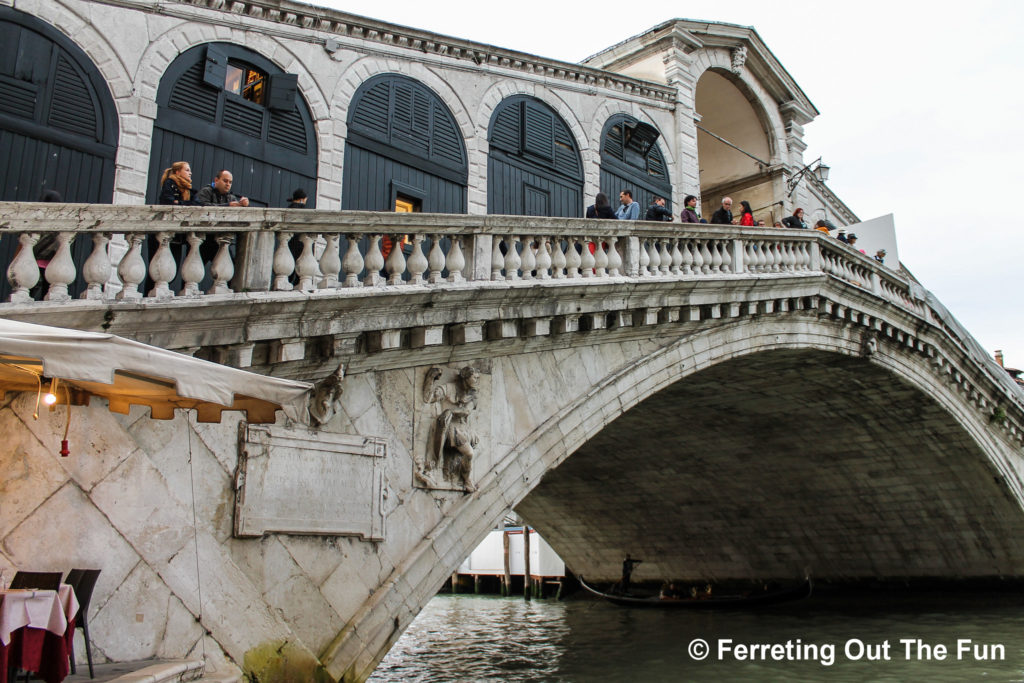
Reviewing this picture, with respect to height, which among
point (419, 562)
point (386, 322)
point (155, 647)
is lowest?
point (155, 647)

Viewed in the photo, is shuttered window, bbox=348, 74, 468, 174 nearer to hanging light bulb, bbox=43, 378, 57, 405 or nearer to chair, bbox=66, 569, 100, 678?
hanging light bulb, bbox=43, 378, 57, 405

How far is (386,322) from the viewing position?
21.9 feet

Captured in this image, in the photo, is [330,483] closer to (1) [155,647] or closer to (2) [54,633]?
(1) [155,647]

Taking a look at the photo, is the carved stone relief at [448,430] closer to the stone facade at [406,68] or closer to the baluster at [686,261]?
the stone facade at [406,68]

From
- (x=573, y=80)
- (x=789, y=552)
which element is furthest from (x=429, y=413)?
(x=789, y=552)

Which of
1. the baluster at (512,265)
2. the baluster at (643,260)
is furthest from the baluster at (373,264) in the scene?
the baluster at (643,260)

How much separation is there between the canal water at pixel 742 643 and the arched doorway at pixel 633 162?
23.6 feet

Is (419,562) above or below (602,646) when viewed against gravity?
above

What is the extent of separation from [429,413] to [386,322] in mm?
1013

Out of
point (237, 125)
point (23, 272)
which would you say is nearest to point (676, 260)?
point (237, 125)

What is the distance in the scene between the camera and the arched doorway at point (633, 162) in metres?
12.9

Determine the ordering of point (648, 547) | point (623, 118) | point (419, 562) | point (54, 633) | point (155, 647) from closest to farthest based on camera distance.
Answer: point (54, 633)
point (155, 647)
point (419, 562)
point (623, 118)
point (648, 547)

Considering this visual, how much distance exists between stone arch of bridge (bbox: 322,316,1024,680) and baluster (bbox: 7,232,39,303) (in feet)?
10.8

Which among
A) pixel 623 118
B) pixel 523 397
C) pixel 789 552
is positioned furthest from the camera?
pixel 789 552
